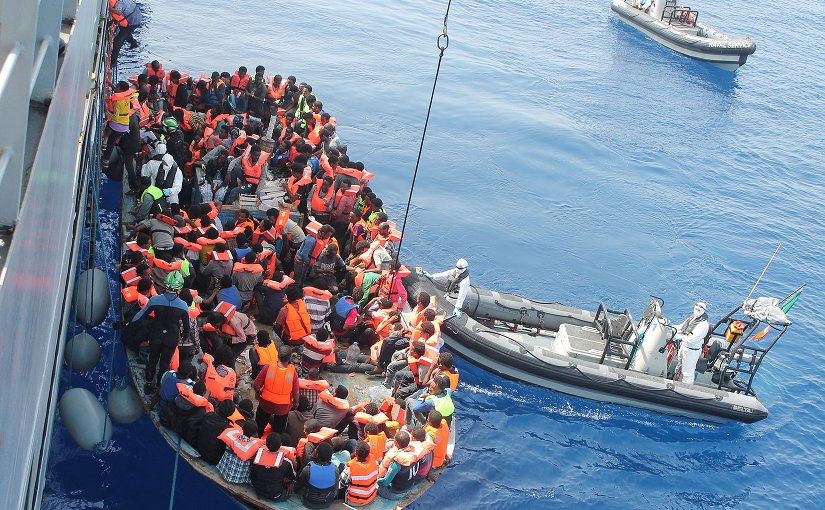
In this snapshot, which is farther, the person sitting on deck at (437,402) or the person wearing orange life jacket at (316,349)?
the person wearing orange life jacket at (316,349)

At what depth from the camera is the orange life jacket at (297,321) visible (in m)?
8.39

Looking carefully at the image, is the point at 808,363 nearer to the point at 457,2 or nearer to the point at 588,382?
the point at 588,382

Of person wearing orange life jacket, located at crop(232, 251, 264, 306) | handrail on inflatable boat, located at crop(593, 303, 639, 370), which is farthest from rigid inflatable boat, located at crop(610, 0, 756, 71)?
person wearing orange life jacket, located at crop(232, 251, 264, 306)

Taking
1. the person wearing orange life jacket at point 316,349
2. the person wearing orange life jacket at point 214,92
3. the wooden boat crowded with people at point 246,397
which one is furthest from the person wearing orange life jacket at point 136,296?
the person wearing orange life jacket at point 214,92

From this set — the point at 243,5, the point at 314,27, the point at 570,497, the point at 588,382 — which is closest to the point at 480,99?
the point at 314,27

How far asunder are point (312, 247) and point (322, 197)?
4.32 feet

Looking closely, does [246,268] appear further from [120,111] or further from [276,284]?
[120,111]

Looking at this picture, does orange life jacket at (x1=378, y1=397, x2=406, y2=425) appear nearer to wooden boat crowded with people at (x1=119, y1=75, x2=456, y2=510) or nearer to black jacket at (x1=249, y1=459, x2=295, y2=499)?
wooden boat crowded with people at (x1=119, y1=75, x2=456, y2=510)

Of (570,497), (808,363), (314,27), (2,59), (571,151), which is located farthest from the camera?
(314,27)

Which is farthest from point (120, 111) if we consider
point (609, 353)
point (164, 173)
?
point (609, 353)

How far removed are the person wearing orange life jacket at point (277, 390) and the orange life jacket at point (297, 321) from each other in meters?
0.83

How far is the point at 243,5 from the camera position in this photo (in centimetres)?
2572

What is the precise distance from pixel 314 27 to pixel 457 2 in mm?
7505

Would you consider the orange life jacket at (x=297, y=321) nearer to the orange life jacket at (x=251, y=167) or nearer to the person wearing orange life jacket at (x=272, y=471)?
the person wearing orange life jacket at (x=272, y=471)
